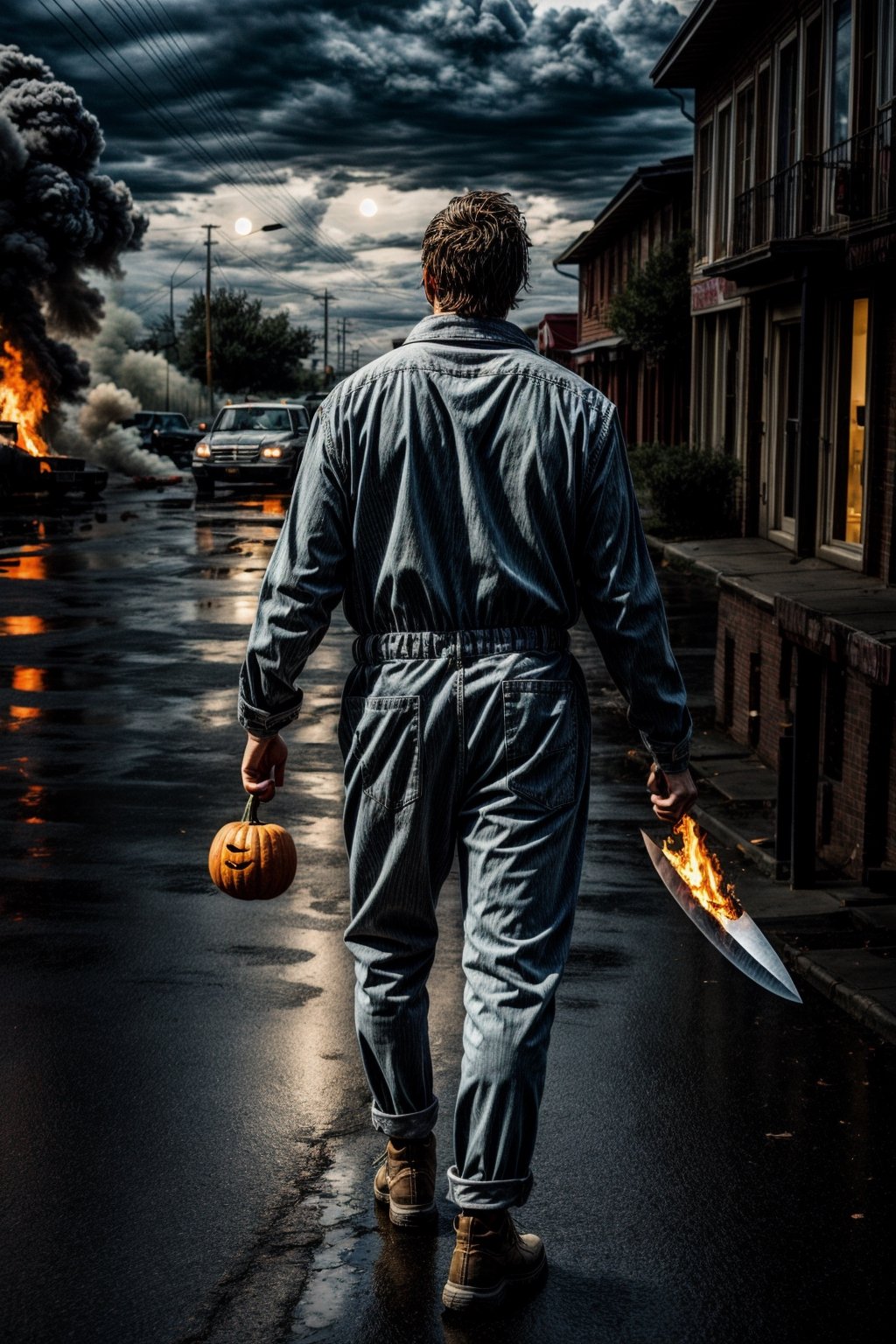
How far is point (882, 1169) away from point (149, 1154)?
168 cm

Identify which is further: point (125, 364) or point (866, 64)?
point (125, 364)

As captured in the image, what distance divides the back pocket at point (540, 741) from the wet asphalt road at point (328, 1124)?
37.7 inches

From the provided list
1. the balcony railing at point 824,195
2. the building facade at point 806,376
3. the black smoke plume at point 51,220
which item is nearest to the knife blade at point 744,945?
the building facade at point 806,376

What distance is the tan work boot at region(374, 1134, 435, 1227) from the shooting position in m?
3.36

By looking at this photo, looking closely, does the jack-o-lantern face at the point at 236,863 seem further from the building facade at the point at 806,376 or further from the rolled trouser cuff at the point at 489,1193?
the building facade at the point at 806,376

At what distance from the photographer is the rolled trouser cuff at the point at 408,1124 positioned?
330cm

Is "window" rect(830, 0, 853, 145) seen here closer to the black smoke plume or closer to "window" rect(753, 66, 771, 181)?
"window" rect(753, 66, 771, 181)

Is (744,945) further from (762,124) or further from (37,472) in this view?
(37,472)

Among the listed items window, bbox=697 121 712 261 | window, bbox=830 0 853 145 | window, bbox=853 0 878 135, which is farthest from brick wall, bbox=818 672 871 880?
window, bbox=697 121 712 261

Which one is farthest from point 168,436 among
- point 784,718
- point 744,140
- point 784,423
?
point 784,718

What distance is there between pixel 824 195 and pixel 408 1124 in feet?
52.8

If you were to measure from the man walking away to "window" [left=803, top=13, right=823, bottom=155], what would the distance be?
1631cm

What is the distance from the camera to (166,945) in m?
5.55

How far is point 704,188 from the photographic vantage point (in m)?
26.0
